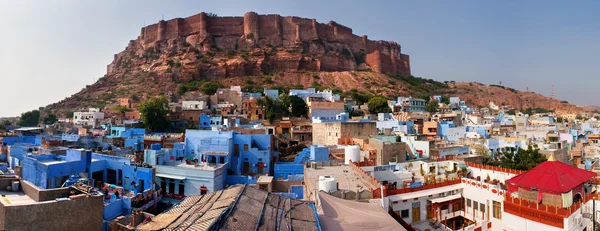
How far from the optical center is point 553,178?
10.1m

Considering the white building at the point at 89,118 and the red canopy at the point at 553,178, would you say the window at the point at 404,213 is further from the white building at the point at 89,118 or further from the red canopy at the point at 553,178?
the white building at the point at 89,118

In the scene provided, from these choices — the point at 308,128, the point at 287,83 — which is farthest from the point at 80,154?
the point at 287,83

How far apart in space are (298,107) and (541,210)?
Result: 1020 inches

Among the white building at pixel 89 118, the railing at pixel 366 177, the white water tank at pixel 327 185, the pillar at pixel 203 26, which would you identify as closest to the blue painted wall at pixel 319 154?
the railing at pixel 366 177

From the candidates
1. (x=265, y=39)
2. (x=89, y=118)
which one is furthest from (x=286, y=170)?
(x=265, y=39)

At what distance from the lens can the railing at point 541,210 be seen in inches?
367

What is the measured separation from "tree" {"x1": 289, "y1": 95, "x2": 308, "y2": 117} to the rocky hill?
18.6 metres

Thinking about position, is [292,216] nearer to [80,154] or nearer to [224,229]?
[224,229]

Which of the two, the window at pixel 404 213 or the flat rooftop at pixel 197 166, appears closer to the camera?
the window at pixel 404 213

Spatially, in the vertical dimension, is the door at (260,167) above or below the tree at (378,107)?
below

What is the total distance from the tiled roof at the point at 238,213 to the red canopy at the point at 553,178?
6456 mm

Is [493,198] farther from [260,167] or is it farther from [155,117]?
[155,117]

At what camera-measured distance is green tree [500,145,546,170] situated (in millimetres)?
17855

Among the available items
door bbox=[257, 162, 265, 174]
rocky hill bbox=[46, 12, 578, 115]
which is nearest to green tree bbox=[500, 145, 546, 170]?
door bbox=[257, 162, 265, 174]
